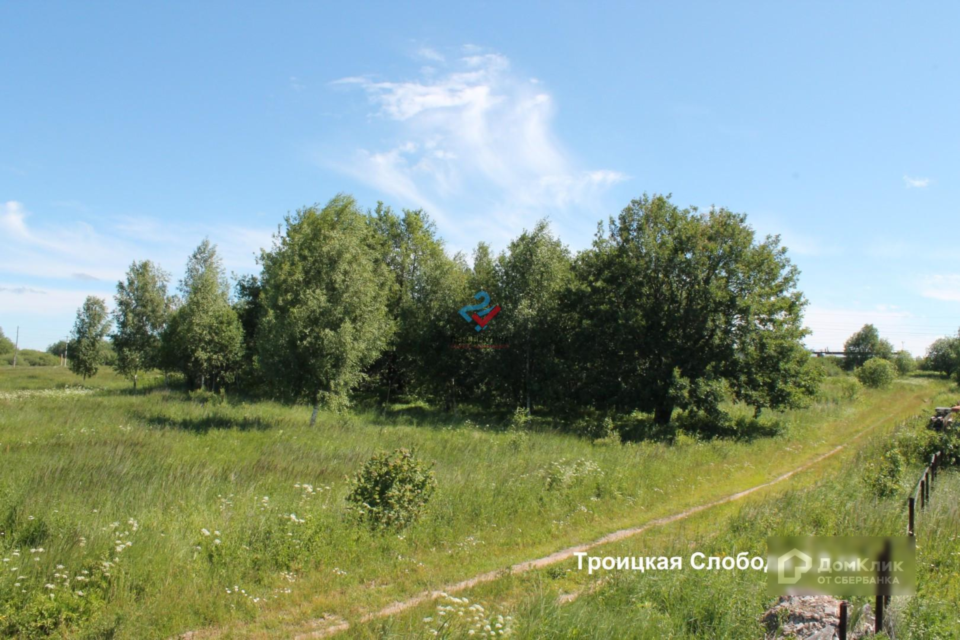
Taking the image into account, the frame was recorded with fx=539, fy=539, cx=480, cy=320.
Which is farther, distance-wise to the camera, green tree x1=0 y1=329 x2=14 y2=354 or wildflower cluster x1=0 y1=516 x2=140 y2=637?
green tree x1=0 y1=329 x2=14 y2=354

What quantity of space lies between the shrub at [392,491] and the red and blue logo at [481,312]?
20252 mm

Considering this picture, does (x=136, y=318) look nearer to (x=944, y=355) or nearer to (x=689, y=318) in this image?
(x=689, y=318)

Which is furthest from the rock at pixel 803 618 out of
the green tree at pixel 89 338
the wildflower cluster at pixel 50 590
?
the green tree at pixel 89 338

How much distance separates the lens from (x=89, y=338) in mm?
45906

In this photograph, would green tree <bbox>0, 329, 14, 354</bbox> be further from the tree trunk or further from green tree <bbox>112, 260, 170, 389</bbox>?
the tree trunk

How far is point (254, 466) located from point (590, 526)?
8.24 metres

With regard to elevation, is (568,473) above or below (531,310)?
below

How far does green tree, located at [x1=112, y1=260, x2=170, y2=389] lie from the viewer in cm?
4259

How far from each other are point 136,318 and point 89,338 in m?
7.00

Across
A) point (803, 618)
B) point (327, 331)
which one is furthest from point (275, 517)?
point (327, 331)

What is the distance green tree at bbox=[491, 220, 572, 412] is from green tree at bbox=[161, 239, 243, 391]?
19.9 m

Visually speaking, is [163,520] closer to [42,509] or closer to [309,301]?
[42,509]

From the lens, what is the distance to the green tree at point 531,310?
93.2 feet

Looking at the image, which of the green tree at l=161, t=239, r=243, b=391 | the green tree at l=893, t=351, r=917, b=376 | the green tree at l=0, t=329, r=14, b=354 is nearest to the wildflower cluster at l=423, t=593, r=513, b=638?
the green tree at l=161, t=239, r=243, b=391
